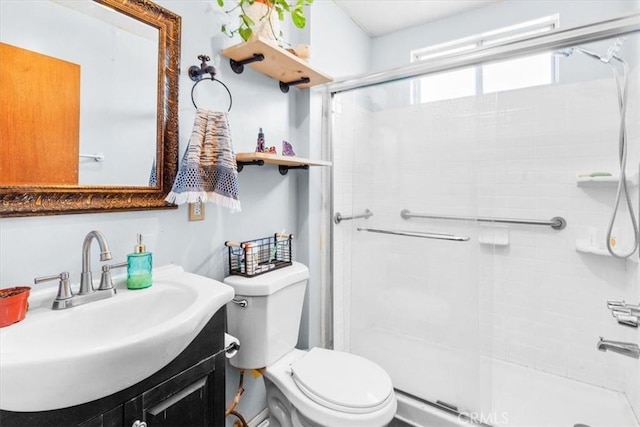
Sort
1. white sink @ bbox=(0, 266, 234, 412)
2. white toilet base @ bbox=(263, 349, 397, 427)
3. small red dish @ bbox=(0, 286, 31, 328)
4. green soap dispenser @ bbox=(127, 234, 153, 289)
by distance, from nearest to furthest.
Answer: white sink @ bbox=(0, 266, 234, 412)
small red dish @ bbox=(0, 286, 31, 328)
green soap dispenser @ bbox=(127, 234, 153, 289)
white toilet base @ bbox=(263, 349, 397, 427)

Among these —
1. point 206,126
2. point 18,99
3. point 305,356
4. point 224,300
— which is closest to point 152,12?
point 206,126

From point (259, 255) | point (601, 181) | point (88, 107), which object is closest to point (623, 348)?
point (601, 181)

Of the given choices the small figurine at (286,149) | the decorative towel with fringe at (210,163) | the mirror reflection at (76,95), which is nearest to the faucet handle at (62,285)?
the mirror reflection at (76,95)

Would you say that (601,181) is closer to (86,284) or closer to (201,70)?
(201,70)

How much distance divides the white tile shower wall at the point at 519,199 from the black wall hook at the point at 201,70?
2.91ft

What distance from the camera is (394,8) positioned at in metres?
2.12

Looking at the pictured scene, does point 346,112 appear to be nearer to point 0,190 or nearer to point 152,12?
point 152,12

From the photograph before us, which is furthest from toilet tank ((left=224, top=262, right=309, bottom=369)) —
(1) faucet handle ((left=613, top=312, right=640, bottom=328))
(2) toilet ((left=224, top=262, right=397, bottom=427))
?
(1) faucet handle ((left=613, top=312, right=640, bottom=328))

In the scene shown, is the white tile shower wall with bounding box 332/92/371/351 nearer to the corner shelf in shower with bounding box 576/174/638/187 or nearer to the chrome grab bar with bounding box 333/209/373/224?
the chrome grab bar with bounding box 333/209/373/224

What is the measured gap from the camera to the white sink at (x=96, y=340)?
0.57 m

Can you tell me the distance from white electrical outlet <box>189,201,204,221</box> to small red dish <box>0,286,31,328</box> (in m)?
0.57

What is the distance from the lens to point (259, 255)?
4.96ft

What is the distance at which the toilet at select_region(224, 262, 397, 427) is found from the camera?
118 centimetres

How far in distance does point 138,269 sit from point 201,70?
2.59 feet
